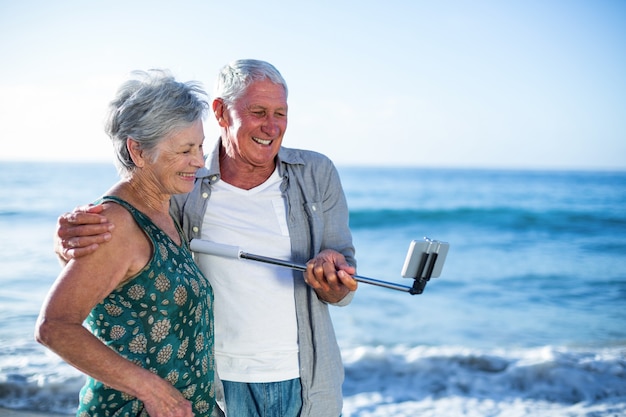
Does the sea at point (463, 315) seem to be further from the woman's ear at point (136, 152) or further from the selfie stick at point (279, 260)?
the woman's ear at point (136, 152)

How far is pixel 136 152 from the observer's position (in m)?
1.86

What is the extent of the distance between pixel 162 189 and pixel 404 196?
73.6 ft

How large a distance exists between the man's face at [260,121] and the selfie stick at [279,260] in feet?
1.20

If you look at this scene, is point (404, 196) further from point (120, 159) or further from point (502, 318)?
point (120, 159)

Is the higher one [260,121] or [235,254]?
[260,121]

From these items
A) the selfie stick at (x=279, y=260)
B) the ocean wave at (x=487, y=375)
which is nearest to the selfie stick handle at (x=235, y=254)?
the selfie stick at (x=279, y=260)

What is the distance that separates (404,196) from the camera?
2405cm

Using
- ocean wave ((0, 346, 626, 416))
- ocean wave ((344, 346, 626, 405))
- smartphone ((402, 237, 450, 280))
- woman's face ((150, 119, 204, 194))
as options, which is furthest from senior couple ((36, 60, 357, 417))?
ocean wave ((344, 346, 626, 405))

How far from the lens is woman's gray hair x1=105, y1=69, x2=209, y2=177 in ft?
5.88

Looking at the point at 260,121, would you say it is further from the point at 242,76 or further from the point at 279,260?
the point at 279,260

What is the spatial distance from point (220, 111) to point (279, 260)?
65 centimetres

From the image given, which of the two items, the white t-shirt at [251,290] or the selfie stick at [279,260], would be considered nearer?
the selfie stick at [279,260]

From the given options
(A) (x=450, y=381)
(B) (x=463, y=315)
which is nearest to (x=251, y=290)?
(A) (x=450, y=381)

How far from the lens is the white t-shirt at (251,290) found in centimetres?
228
